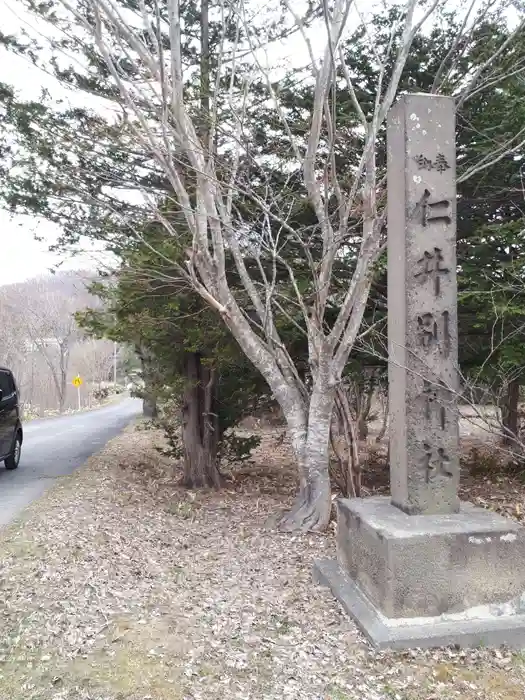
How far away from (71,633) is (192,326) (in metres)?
5.03

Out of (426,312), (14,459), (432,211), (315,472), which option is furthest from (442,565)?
(14,459)

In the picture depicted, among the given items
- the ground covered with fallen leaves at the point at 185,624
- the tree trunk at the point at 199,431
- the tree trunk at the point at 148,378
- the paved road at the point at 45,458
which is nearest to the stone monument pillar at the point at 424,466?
the ground covered with fallen leaves at the point at 185,624

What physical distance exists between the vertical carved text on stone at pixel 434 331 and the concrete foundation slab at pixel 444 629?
1.97 metres

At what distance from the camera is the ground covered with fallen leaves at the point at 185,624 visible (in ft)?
11.5

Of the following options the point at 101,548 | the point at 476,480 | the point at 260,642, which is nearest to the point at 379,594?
the point at 260,642

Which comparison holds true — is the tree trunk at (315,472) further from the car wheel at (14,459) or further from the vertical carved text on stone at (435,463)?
the car wheel at (14,459)

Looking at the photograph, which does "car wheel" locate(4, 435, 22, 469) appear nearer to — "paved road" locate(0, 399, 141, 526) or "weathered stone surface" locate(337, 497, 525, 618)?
"paved road" locate(0, 399, 141, 526)

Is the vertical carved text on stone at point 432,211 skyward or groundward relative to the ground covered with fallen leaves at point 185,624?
skyward

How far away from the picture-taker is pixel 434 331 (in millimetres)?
4648

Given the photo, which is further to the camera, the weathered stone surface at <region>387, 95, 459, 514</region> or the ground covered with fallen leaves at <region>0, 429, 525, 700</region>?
the weathered stone surface at <region>387, 95, 459, 514</region>

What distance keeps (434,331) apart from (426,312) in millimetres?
168

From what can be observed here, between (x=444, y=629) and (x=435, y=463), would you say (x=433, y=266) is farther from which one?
(x=444, y=629)

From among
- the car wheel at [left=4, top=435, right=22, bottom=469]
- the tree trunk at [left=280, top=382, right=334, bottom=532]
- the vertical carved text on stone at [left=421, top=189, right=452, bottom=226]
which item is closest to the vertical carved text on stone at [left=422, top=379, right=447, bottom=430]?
the vertical carved text on stone at [left=421, top=189, right=452, bottom=226]

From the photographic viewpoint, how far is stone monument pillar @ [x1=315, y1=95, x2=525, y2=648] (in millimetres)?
4102
